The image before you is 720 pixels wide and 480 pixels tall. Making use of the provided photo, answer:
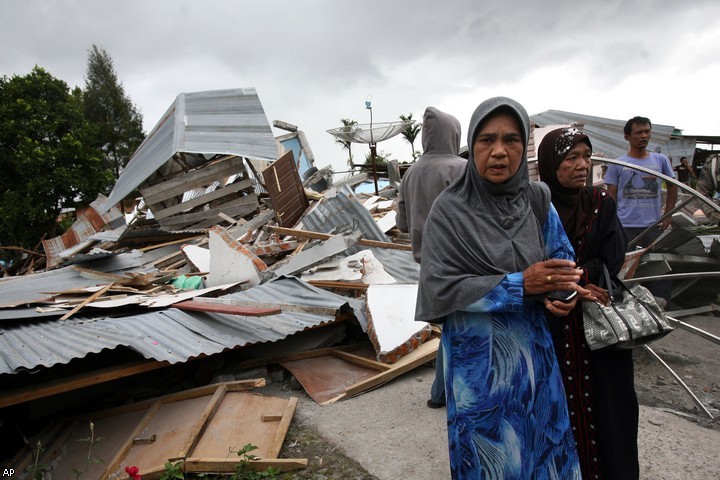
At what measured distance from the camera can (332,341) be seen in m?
4.82

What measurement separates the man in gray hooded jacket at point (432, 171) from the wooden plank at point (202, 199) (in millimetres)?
6222

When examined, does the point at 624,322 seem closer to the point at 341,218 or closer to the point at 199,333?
the point at 199,333

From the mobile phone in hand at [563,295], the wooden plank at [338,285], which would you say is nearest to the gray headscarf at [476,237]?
the mobile phone in hand at [563,295]

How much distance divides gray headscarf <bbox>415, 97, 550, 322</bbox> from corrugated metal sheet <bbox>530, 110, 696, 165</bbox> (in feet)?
48.1

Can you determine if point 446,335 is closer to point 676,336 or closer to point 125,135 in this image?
point 676,336

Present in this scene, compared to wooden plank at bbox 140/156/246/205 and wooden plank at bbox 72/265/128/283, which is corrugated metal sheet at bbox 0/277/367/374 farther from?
wooden plank at bbox 140/156/246/205

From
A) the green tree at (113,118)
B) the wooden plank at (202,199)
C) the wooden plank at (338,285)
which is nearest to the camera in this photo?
the wooden plank at (338,285)

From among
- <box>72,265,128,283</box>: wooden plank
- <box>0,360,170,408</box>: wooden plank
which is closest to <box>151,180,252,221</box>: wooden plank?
<box>72,265,128,283</box>: wooden plank

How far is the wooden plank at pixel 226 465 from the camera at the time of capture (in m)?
2.89

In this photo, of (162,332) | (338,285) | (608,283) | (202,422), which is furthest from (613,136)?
(202,422)

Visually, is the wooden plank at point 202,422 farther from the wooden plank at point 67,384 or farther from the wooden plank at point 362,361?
the wooden plank at point 362,361

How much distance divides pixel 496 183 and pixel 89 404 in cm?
376

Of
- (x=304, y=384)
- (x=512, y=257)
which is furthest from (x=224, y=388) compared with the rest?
(x=512, y=257)

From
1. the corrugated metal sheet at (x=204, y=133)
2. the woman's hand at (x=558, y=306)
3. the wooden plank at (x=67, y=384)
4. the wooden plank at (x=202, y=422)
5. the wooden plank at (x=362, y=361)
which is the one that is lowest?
the wooden plank at (x=362, y=361)
